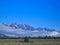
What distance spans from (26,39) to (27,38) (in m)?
1.27

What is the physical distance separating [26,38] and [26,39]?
31.9 inches

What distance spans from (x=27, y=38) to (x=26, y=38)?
0.56 metres

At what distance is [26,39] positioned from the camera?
87250mm

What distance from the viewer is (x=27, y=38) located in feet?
290

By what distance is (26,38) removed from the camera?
88000 millimetres
